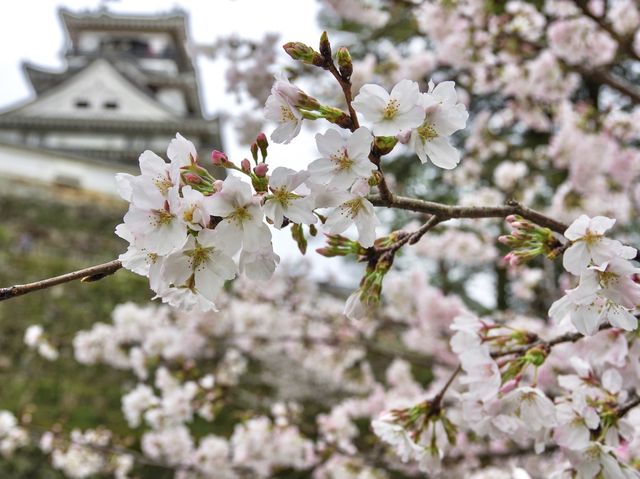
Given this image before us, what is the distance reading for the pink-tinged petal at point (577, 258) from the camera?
72 cm

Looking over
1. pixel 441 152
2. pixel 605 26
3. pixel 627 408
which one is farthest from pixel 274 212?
pixel 605 26

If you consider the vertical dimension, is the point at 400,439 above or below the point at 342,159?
below

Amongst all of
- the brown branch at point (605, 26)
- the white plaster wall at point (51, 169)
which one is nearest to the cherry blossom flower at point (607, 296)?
the brown branch at point (605, 26)

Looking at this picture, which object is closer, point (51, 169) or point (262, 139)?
point (262, 139)

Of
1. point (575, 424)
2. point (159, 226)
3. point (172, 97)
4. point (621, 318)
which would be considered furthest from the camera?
point (172, 97)

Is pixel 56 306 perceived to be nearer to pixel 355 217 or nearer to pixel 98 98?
pixel 355 217

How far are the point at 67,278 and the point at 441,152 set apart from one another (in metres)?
0.47

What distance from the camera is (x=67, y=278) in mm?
636

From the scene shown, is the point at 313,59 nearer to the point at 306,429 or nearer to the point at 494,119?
the point at 306,429

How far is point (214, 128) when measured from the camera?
15727 millimetres

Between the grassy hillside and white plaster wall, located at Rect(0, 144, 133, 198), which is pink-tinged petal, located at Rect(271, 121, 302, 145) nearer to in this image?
the grassy hillside

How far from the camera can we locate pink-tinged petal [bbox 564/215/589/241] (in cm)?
71

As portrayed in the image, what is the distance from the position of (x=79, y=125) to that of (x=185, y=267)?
17283mm

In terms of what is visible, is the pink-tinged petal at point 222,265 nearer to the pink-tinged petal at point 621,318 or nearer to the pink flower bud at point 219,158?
the pink flower bud at point 219,158
